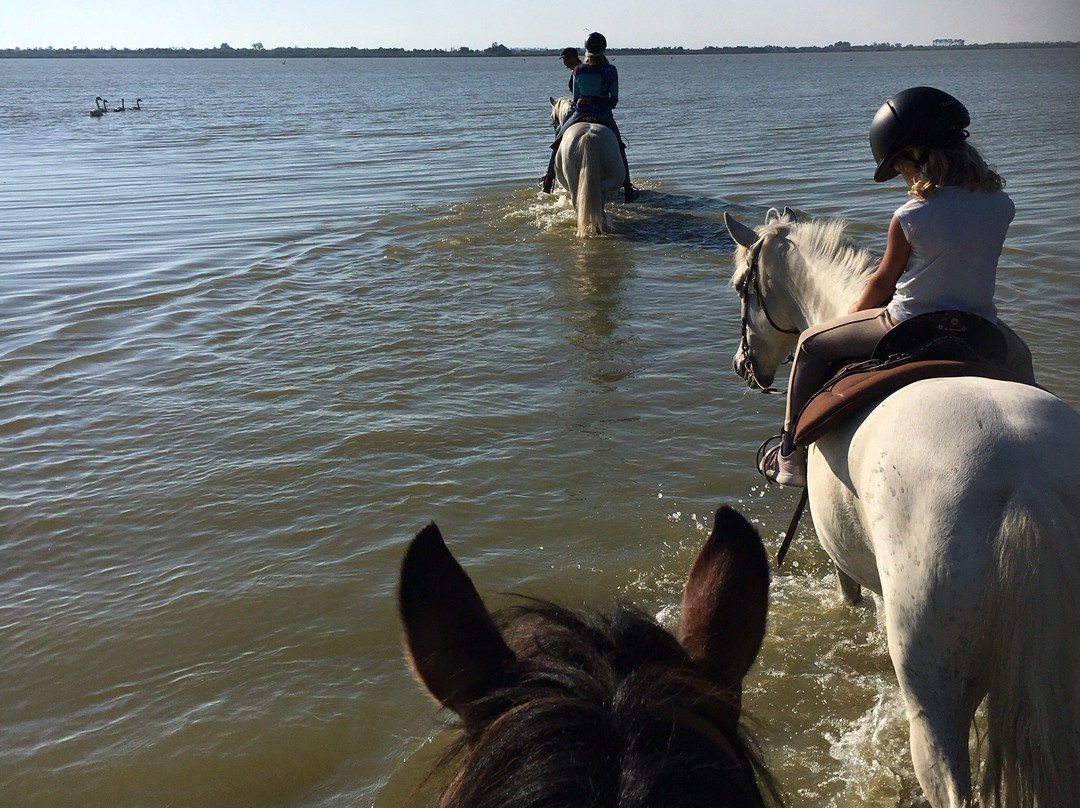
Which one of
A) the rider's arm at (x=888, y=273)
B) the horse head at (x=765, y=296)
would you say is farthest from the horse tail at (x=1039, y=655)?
the horse head at (x=765, y=296)

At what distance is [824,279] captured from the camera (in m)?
3.84

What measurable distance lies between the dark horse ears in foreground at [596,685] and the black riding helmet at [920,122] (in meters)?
2.06

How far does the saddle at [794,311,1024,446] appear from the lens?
2.89 metres

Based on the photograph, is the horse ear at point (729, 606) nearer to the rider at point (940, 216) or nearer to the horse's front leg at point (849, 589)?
the rider at point (940, 216)

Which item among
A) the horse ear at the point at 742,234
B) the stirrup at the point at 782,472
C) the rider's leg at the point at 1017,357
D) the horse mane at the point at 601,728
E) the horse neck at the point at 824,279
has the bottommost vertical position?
the stirrup at the point at 782,472

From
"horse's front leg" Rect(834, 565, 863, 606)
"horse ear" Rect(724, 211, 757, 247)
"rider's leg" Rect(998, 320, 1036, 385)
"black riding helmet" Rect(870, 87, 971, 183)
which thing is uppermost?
"black riding helmet" Rect(870, 87, 971, 183)

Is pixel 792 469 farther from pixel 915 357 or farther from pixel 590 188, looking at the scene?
pixel 590 188

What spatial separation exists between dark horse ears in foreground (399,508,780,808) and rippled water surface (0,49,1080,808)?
2.15 m

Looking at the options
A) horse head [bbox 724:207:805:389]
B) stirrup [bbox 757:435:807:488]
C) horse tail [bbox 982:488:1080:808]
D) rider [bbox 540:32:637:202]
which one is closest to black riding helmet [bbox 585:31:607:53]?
rider [bbox 540:32:637:202]

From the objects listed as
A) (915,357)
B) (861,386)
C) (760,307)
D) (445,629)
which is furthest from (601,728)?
(760,307)

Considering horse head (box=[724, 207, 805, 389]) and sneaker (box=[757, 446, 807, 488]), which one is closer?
sneaker (box=[757, 446, 807, 488])

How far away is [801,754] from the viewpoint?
137 inches

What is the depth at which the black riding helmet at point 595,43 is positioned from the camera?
12.6 m

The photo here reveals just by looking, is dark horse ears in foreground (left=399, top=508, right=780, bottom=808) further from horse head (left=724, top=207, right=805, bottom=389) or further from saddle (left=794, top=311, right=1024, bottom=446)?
horse head (left=724, top=207, right=805, bottom=389)
